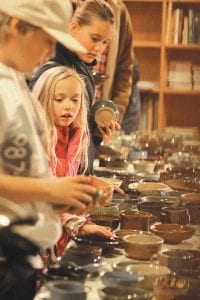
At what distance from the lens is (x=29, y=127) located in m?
1.51

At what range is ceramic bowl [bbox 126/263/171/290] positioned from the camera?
1.75 meters

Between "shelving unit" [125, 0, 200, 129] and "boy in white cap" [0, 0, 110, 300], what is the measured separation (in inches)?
196

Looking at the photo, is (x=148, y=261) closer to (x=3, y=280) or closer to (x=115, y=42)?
(x=3, y=280)

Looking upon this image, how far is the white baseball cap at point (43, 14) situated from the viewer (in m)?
1.50

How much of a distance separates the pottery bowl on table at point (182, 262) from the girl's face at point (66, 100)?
71 centimetres

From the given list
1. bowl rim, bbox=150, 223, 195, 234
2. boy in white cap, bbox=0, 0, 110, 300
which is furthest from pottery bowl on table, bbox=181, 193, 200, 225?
boy in white cap, bbox=0, 0, 110, 300

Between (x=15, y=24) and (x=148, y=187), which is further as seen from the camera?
(x=148, y=187)

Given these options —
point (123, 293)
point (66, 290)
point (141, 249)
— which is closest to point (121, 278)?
point (123, 293)

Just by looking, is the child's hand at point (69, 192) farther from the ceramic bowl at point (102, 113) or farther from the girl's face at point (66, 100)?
the ceramic bowl at point (102, 113)

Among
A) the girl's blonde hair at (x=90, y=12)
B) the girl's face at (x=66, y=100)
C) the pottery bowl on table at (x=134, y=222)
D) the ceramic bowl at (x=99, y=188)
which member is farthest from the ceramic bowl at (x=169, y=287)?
the girl's blonde hair at (x=90, y=12)

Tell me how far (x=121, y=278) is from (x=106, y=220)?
1.97 ft

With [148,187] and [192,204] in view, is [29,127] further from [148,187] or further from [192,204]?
[148,187]

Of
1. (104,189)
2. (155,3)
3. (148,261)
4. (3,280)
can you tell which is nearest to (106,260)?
(148,261)

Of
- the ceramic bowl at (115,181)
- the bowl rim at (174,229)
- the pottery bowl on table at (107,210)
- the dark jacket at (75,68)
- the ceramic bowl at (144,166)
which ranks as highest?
the dark jacket at (75,68)
